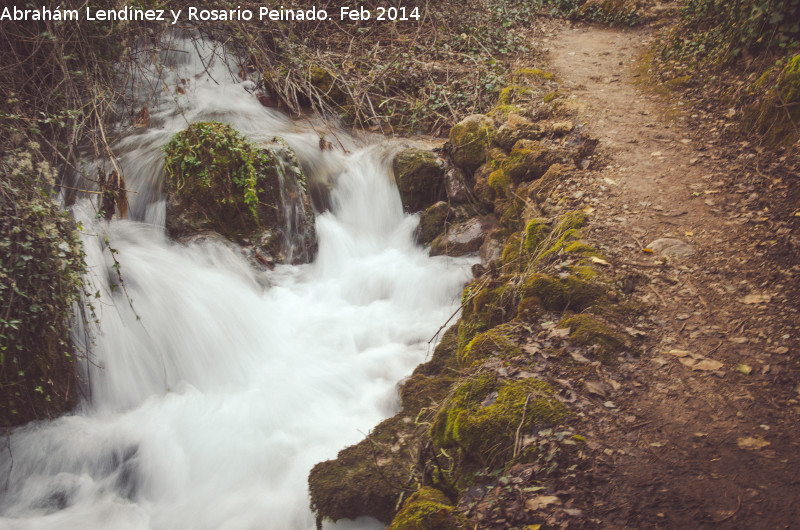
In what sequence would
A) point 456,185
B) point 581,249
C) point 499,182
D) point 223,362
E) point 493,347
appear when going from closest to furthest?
point 493,347 < point 581,249 < point 223,362 < point 499,182 < point 456,185

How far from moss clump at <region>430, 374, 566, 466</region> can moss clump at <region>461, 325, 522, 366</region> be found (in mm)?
254

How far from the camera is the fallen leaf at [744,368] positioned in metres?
2.59

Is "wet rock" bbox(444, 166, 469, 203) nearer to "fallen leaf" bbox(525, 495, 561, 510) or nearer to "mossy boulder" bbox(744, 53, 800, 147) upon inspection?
"mossy boulder" bbox(744, 53, 800, 147)

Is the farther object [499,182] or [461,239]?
[461,239]

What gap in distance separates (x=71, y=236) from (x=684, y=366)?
16.3 ft

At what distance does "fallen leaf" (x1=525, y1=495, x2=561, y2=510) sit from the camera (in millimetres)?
2084

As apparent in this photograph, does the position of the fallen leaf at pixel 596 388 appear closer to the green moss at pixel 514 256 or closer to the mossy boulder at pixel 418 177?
the green moss at pixel 514 256

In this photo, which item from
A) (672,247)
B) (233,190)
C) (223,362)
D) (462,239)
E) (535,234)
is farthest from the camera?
(462,239)

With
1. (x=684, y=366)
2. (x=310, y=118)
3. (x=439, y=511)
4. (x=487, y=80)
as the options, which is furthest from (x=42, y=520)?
(x=487, y=80)

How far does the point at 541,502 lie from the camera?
2.11m

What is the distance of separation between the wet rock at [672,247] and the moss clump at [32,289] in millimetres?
5058

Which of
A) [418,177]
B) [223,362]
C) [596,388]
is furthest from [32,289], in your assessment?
[418,177]

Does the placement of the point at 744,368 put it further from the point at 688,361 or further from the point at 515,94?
the point at 515,94

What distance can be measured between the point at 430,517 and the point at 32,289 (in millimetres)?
3807
